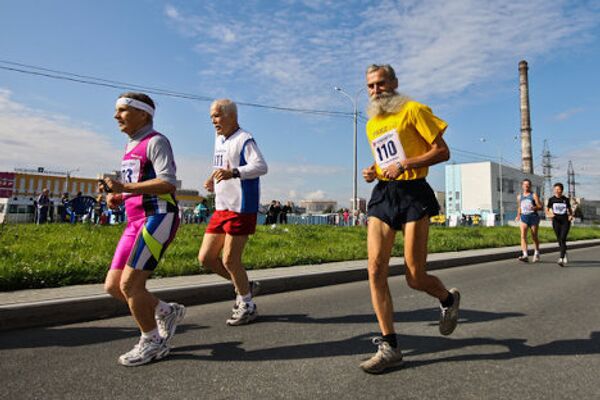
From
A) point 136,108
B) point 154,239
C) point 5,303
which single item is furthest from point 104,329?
point 136,108

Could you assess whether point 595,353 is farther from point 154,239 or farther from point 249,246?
point 249,246

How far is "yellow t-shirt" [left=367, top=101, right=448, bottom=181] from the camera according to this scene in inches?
115

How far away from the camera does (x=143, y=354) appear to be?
283 cm

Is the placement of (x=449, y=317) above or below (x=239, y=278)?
below

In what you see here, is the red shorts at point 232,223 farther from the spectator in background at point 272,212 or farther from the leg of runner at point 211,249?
the spectator in background at point 272,212

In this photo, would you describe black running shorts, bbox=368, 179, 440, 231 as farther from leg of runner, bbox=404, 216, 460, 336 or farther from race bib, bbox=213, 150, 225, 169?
race bib, bbox=213, 150, 225, 169

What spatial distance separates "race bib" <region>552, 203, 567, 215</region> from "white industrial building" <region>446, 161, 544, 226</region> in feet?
182

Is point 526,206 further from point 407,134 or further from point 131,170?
point 131,170

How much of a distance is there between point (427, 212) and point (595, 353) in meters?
1.69

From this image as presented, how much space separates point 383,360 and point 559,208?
30.5 ft

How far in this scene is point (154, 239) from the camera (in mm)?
2871

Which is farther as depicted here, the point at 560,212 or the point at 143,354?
the point at 560,212

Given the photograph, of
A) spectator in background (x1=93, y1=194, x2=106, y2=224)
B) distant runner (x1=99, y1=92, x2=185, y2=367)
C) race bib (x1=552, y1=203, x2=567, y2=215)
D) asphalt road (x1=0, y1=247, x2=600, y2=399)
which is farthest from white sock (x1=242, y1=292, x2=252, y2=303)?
spectator in background (x1=93, y1=194, x2=106, y2=224)

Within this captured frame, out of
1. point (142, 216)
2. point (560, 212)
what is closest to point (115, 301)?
point (142, 216)
